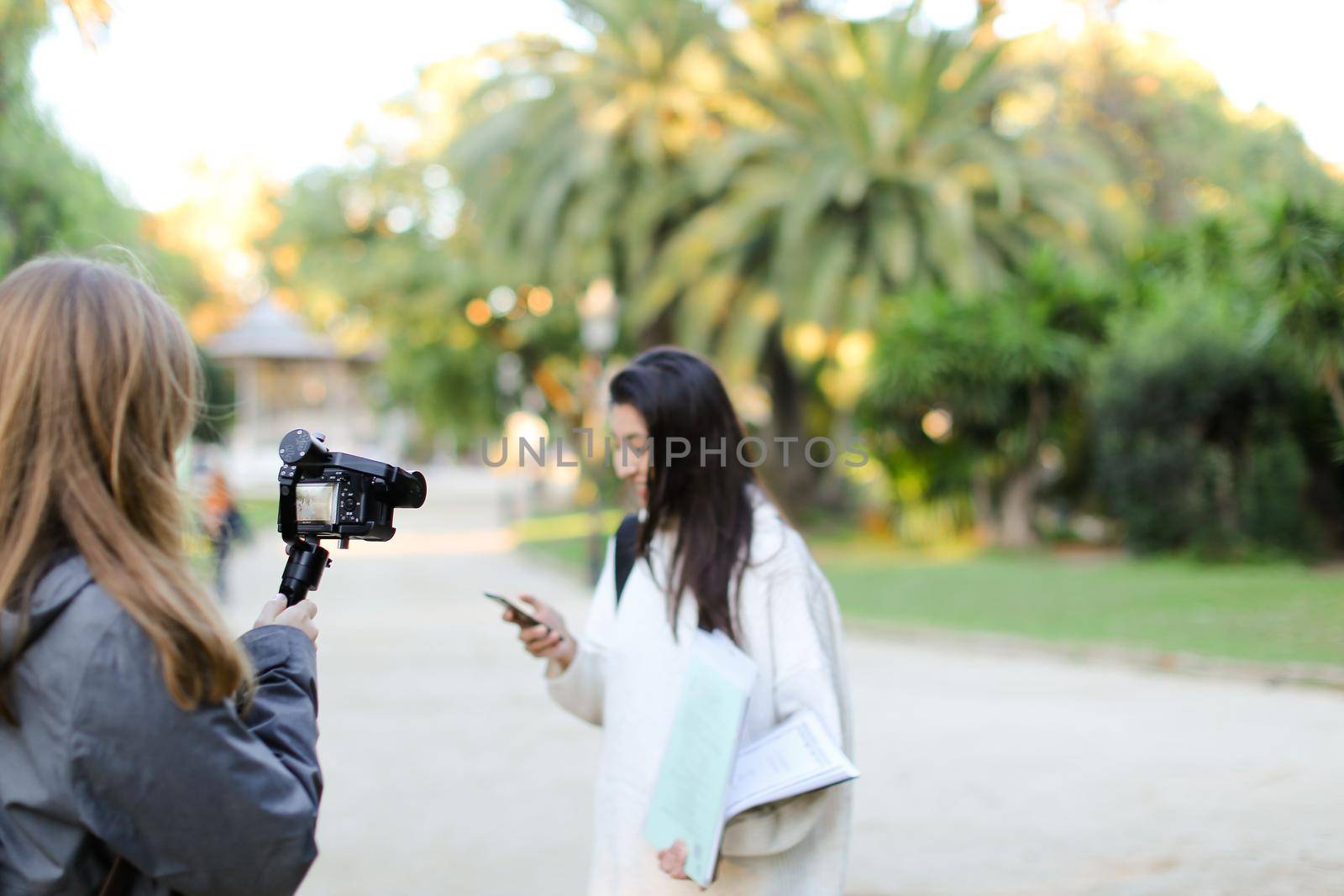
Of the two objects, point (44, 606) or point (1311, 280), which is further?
point (1311, 280)

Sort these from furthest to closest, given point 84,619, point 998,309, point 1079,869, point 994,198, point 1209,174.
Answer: point 1209,174 < point 994,198 < point 998,309 < point 1079,869 < point 84,619

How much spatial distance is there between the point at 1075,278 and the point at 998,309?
52.7 inches

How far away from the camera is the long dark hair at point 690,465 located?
281 centimetres

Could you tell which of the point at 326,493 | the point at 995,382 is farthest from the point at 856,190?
the point at 326,493

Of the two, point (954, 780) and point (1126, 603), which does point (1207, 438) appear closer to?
point (1126, 603)

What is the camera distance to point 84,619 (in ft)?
4.69

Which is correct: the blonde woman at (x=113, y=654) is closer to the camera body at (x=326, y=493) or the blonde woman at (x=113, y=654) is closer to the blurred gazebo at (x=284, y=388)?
the camera body at (x=326, y=493)

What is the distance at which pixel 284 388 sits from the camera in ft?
195

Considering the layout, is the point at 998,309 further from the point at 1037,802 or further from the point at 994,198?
the point at 1037,802

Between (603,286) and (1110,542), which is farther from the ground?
(603,286)

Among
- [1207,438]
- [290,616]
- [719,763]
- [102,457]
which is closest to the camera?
[102,457]

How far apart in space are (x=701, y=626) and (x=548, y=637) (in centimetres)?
41

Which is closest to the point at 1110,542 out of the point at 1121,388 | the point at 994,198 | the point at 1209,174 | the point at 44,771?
the point at 1121,388

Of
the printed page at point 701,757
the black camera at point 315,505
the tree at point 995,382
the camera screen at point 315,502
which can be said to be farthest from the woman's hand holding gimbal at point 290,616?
the tree at point 995,382
